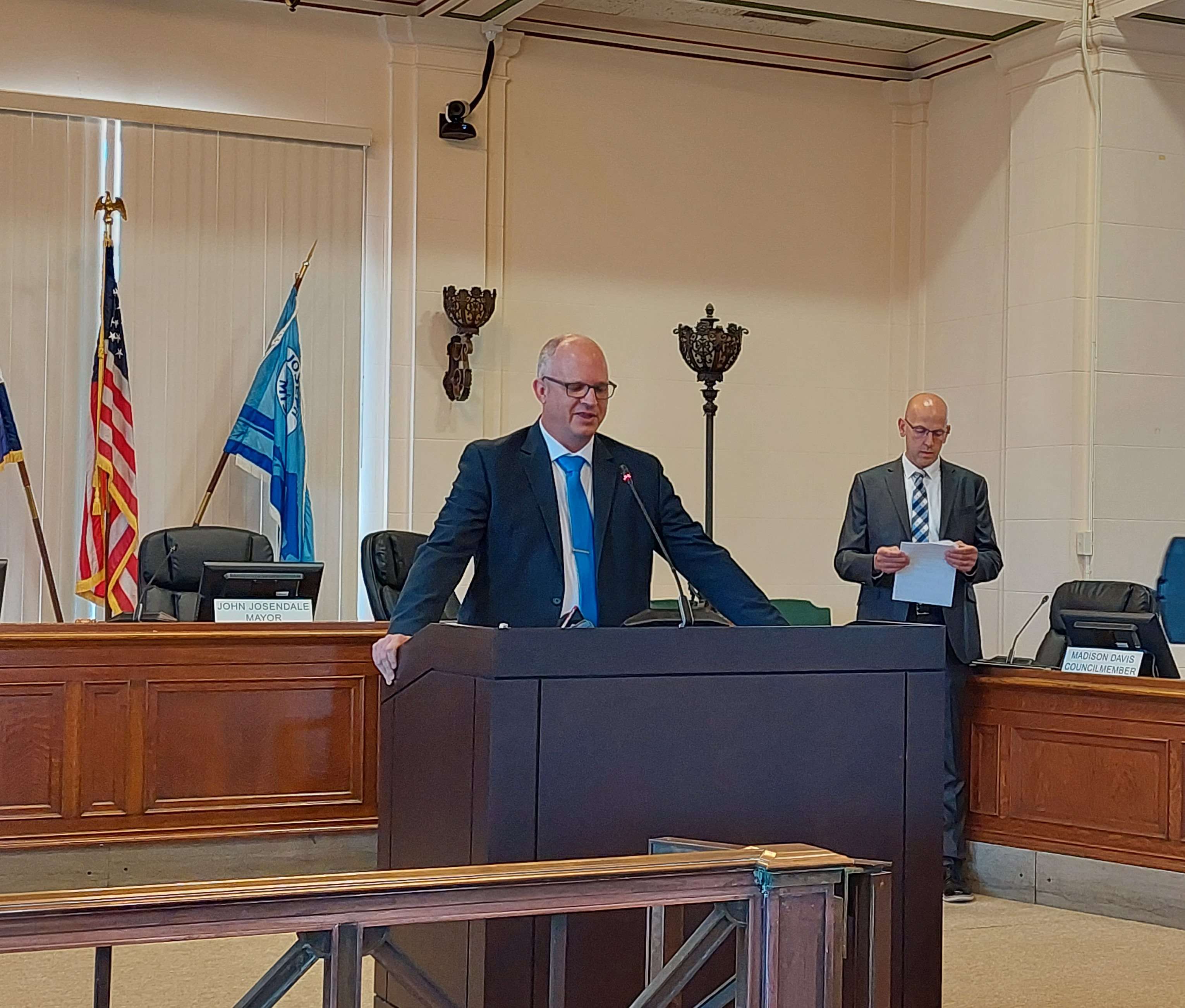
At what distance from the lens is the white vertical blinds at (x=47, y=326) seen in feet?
22.9

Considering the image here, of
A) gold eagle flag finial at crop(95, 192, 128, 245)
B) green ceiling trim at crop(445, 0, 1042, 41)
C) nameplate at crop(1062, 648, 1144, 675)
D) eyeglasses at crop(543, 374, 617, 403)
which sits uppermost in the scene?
green ceiling trim at crop(445, 0, 1042, 41)

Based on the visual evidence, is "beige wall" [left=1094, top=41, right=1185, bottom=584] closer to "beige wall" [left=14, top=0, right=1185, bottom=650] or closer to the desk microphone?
"beige wall" [left=14, top=0, right=1185, bottom=650]

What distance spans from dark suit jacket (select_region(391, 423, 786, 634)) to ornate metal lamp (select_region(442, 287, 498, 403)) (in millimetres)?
4080

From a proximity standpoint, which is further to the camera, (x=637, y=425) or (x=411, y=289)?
(x=637, y=425)

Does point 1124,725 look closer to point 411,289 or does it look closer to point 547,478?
point 547,478

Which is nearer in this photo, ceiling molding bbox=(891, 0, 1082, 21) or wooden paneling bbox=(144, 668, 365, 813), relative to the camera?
wooden paneling bbox=(144, 668, 365, 813)

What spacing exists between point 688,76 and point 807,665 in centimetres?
590

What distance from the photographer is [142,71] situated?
718cm

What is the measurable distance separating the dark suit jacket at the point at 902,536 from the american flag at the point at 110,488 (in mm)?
3153

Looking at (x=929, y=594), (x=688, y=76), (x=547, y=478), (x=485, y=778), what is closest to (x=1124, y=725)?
(x=929, y=594)

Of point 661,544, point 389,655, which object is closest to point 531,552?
point 661,544

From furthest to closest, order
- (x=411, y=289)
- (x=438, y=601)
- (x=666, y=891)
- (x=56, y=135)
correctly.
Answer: (x=411, y=289)
(x=56, y=135)
(x=438, y=601)
(x=666, y=891)

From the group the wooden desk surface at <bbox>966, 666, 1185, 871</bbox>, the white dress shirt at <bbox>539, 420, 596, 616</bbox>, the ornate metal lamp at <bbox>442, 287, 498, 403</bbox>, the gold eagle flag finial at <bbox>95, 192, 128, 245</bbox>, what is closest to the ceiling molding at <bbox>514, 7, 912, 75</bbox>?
the ornate metal lamp at <bbox>442, 287, 498, 403</bbox>

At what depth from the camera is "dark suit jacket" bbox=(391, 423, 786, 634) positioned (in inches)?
134
